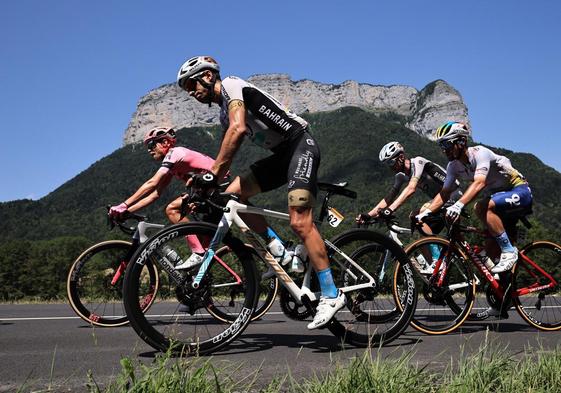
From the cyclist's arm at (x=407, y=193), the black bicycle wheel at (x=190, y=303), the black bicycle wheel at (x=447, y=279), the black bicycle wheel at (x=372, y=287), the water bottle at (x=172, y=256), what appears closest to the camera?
the black bicycle wheel at (x=190, y=303)

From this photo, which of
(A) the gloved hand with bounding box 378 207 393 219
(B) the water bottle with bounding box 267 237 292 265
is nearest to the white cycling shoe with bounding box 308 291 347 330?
(B) the water bottle with bounding box 267 237 292 265

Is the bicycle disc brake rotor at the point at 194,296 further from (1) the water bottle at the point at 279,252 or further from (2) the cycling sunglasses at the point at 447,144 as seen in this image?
(2) the cycling sunglasses at the point at 447,144

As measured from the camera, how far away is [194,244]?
4.22 metres

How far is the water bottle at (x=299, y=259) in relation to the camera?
14.1 ft

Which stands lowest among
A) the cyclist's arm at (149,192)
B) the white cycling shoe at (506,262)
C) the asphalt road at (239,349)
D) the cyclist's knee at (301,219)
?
the asphalt road at (239,349)

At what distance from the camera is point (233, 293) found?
4961 mm

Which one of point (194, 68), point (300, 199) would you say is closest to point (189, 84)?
point (194, 68)

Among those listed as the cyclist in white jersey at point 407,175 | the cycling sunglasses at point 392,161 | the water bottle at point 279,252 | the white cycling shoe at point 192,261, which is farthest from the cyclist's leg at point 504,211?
the white cycling shoe at point 192,261

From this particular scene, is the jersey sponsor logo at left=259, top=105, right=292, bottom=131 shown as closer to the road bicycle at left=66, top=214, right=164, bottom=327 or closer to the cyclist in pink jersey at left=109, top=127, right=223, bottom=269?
the cyclist in pink jersey at left=109, top=127, right=223, bottom=269

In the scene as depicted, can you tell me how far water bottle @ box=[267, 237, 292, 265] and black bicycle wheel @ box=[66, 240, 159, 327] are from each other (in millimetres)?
2126

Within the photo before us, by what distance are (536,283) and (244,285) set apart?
352 cm

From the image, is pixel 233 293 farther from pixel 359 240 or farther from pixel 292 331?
pixel 359 240

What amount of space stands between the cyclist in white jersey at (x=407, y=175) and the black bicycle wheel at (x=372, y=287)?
81.6 inches

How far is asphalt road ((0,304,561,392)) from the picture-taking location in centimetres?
328
